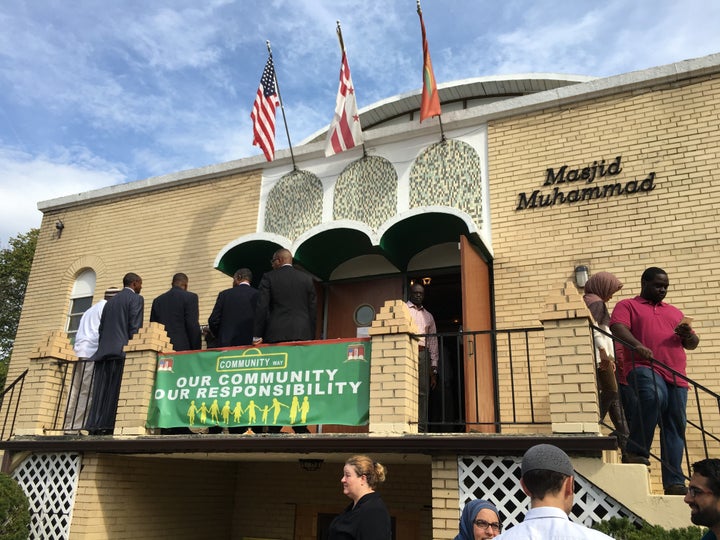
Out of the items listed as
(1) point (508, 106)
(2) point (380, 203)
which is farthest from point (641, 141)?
(2) point (380, 203)

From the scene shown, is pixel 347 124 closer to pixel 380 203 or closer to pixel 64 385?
pixel 380 203

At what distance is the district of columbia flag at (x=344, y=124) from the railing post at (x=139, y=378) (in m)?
3.58

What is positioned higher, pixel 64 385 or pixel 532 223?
pixel 532 223

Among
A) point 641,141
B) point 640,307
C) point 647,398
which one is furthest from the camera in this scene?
→ point 641,141

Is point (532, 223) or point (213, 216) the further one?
point (213, 216)

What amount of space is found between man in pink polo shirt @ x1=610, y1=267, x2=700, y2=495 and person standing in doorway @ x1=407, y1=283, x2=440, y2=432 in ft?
6.26

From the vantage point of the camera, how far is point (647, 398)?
527 cm

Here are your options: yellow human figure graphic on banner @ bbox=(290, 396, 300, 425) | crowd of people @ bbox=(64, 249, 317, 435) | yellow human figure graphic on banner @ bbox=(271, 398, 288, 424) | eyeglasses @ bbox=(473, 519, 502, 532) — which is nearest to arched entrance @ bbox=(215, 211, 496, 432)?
crowd of people @ bbox=(64, 249, 317, 435)

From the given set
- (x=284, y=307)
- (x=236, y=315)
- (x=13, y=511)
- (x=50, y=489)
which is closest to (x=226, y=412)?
(x=236, y=315)

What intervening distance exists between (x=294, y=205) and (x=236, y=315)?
10.1 ft

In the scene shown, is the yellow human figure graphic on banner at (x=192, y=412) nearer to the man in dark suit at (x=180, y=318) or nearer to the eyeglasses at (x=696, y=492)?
the man in dark suit at (x=180, y=318)

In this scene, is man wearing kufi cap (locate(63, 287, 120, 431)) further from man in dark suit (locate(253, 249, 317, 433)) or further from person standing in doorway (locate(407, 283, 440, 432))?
person standing in doorway (locate(407, 283, 440, 432))

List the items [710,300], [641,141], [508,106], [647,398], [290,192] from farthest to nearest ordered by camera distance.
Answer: [290,192], [508,106], [641,141], [710,300], [647,398]

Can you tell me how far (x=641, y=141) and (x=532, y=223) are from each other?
65.7 inches
